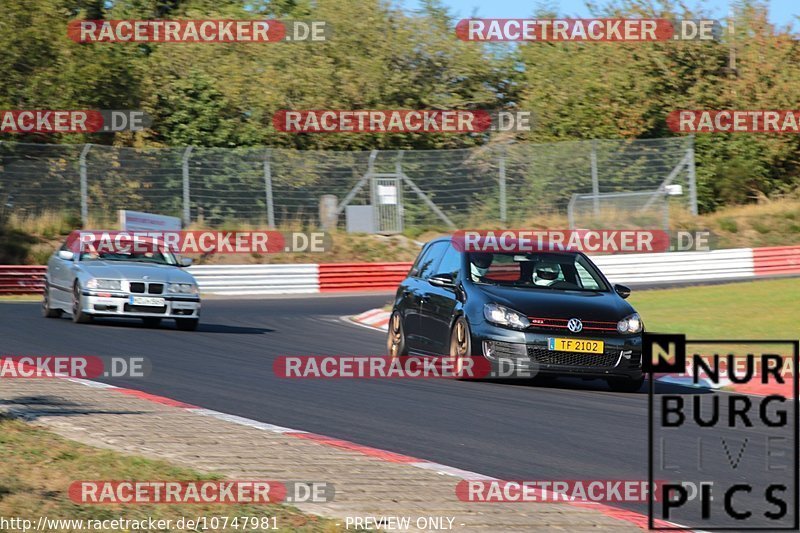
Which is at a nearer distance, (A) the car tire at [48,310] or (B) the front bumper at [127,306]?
(B) the front bumper at [127,306]

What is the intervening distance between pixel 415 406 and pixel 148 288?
25.6 ft

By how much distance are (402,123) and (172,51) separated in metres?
9.93

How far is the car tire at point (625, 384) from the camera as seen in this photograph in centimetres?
1301

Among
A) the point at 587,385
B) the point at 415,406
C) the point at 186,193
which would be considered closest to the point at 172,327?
the point at 587,385

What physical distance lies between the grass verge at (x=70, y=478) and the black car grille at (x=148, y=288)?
943 cm

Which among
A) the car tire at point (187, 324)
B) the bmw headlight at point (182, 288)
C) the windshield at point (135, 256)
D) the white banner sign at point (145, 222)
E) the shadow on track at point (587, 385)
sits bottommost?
the shadow on track at point (587, 385)

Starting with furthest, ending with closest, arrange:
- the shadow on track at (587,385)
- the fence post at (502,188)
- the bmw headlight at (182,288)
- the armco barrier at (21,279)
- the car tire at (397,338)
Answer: the fence post at (502,188), the armco barrier at (21,279), the bmw headlight at (182,288), the car tire at (397,338), the shadow on track at (587,385)

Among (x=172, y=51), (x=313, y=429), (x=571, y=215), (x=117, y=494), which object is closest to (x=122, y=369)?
(x=313, y=429)

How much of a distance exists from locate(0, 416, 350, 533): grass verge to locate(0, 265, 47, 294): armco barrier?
2061 cm

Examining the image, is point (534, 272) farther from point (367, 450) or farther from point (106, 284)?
point (106, 284)

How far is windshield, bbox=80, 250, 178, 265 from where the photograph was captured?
18719 millimetres

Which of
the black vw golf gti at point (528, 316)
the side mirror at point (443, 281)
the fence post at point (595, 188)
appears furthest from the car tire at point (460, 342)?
the fence post at point (595, 188)

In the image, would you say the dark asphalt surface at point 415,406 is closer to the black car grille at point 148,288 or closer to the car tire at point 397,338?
the black car grille at point 148,288

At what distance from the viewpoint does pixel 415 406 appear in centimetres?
1114
